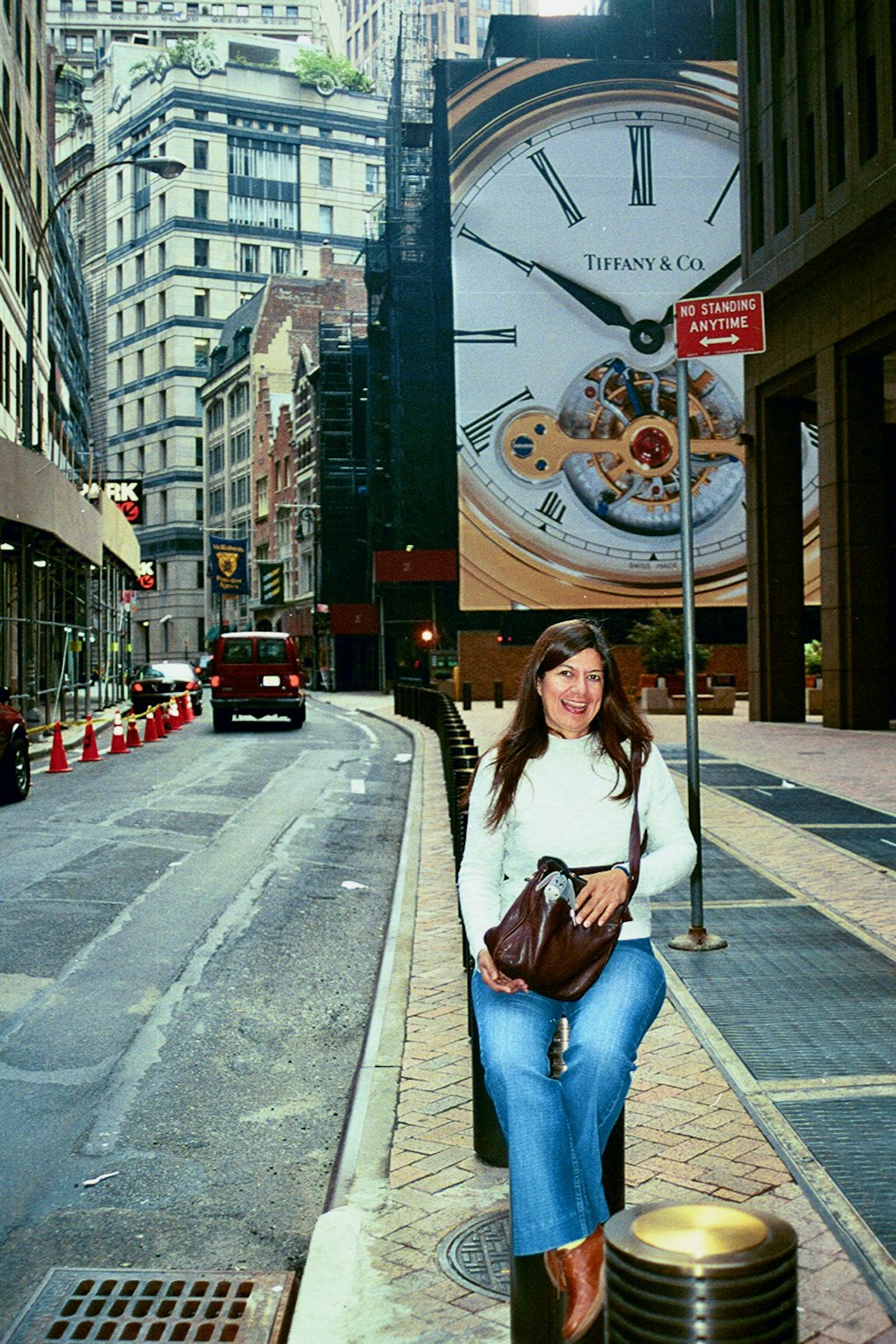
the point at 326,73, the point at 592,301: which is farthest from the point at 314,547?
the point at 326,73

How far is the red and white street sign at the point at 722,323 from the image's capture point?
744 cm

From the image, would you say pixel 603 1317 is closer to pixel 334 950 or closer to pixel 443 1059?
pixel 443 1059

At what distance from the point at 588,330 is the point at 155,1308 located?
51.3m

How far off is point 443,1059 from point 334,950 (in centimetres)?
287

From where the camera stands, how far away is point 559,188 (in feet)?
173

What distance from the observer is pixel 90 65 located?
146m

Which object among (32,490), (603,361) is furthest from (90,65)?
(32,490)

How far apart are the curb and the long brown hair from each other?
1.36m

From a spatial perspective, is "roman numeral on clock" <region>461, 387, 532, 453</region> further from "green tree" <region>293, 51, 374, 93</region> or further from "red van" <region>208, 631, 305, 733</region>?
"green tree" <region>293, 51, 374, 93</region>

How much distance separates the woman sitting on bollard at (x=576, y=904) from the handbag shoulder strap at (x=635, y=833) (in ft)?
0.06

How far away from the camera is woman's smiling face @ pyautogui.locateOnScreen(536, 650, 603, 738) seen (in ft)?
12.6

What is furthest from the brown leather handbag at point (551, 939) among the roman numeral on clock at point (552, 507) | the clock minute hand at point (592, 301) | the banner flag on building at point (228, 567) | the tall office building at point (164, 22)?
the tall office building at point (164, 22)

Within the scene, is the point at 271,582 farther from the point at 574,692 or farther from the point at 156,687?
the point at 574,692

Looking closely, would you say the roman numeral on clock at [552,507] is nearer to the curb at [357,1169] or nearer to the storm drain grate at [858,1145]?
the curb at [357,1169]
